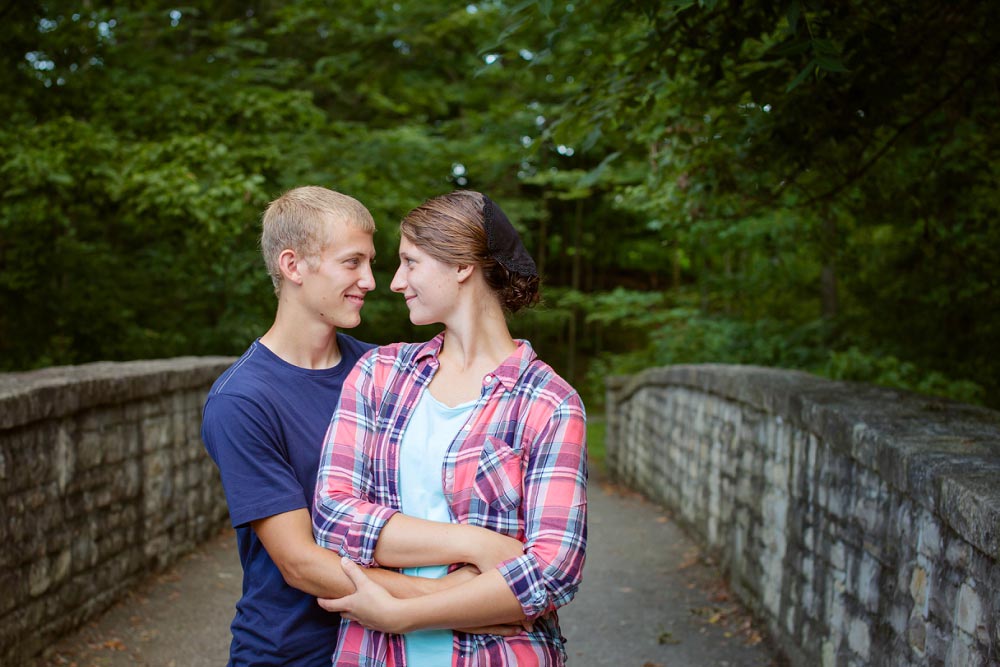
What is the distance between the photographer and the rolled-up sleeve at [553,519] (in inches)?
67.7

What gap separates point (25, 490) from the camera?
422 cm

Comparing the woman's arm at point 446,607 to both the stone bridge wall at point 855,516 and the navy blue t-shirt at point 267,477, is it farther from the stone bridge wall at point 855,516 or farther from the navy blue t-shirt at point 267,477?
the stone bridge wall at point 855,516

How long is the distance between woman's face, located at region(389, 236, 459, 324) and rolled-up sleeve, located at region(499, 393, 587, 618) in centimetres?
32

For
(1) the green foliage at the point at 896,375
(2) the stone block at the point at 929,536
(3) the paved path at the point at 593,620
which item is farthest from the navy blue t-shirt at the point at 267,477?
(1) the green foliage at the point at 896,375

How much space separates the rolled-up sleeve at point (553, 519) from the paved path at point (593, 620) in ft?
11.1

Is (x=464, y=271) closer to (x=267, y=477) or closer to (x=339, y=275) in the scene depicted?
(x=339, y=275)

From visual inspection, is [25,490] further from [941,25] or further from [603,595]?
[941,25]

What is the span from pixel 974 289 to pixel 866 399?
4.46 meters

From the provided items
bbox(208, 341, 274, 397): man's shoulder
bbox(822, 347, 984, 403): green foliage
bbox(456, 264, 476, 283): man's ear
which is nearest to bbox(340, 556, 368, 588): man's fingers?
bbox(208, 341, 274, 397): man's shoulder

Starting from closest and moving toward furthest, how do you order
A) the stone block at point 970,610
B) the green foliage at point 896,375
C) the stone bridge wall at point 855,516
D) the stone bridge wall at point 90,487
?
the stone block at point 970,610, the stone bridge wall at point 855,516, the stone bridge wall at point 90,487, the green foliage at point 896,375

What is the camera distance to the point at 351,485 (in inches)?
72.7

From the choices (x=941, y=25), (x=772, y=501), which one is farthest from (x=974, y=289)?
(x=941, y=25)

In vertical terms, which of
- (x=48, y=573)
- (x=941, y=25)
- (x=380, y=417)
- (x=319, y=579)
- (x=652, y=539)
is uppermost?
(x=941, y=25)

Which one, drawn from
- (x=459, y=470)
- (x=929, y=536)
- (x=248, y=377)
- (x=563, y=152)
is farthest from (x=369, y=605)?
(x=563, y=152)
